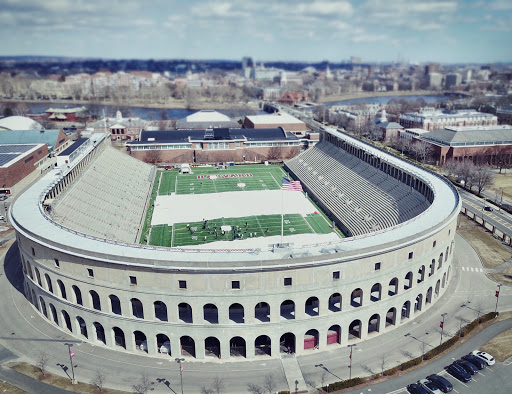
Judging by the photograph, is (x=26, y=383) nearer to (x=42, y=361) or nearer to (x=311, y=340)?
(x=42, y=361)

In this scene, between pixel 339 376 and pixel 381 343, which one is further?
pixel 381 343

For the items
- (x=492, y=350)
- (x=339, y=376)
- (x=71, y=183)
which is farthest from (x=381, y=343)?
(x=71, y=183)

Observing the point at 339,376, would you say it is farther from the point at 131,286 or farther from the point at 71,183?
the point at 71,183

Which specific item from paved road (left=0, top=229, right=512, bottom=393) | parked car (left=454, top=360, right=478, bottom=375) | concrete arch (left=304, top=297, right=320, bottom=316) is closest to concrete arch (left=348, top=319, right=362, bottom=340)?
paved road (left=0, top=229, right=512, bottom=393)

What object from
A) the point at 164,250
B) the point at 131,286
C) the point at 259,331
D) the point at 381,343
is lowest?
the point at 381,343

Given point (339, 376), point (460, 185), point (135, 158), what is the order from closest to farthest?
point (339, 376) → point (460, 185) → point (135, 158)

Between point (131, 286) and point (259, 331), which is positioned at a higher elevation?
point (131, 286)

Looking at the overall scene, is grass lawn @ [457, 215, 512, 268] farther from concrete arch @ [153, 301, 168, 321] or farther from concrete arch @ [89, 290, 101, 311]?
concrete arch @ [89, 290, 101, 311]
